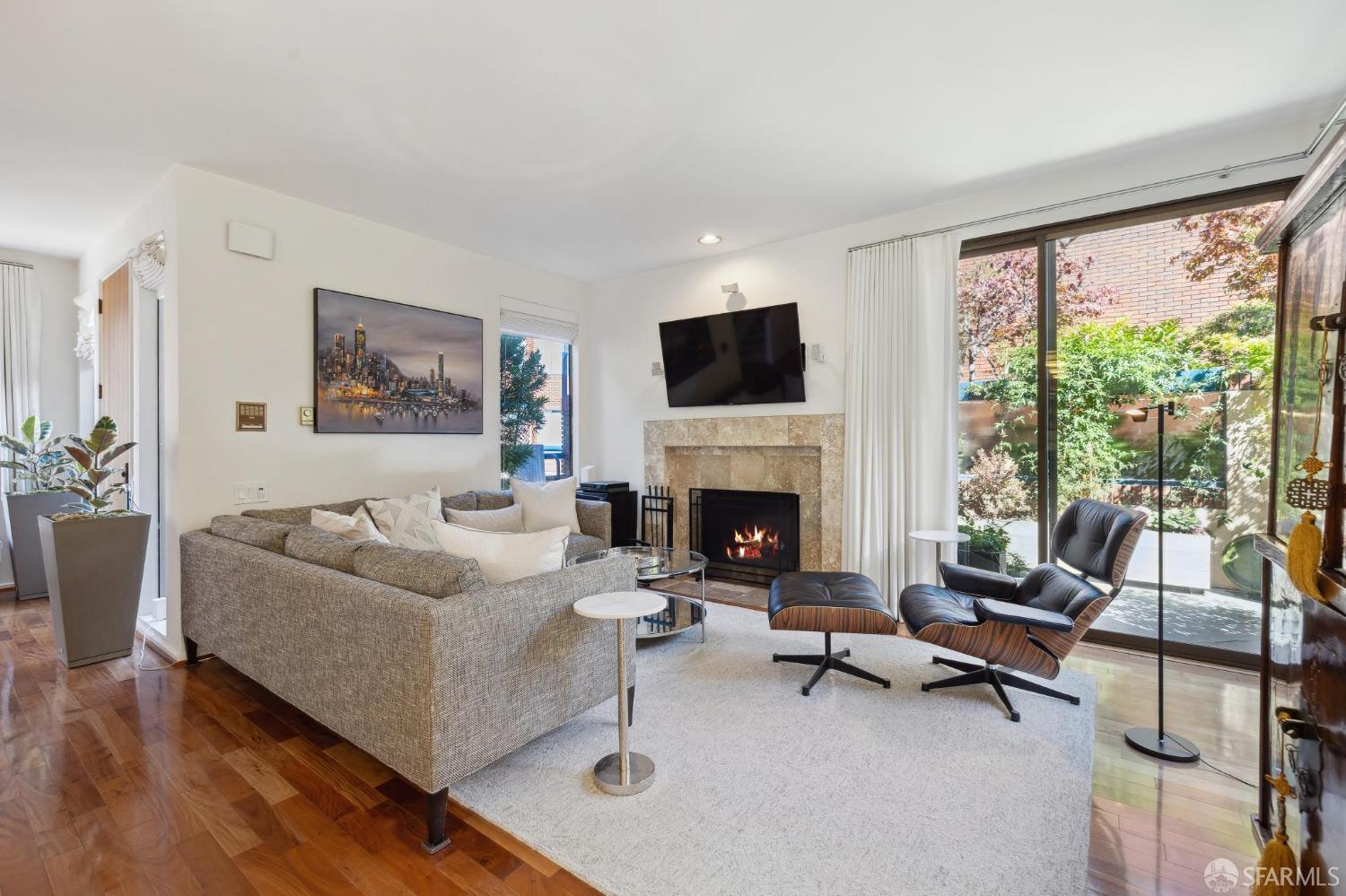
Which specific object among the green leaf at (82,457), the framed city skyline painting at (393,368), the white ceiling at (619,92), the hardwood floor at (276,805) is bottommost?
the hardwood floor at (276,805)

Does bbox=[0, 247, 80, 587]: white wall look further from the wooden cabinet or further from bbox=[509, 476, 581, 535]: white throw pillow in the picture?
the wooden cabinet

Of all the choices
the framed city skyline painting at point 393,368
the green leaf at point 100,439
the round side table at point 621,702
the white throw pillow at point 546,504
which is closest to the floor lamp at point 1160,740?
the round side table at point 621,702

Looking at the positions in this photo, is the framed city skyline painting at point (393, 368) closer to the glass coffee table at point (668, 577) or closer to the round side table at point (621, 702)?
the glass coffee table at point (668, 577)

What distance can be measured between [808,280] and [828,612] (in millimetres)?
2583

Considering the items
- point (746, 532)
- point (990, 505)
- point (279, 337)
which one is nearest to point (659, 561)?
point (746, 532)

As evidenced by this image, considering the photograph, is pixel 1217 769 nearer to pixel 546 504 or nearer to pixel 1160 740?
pixel 1160 740

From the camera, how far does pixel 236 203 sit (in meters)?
3.18

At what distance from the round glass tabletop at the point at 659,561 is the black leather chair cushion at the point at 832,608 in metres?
0.60

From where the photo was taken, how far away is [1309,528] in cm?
111

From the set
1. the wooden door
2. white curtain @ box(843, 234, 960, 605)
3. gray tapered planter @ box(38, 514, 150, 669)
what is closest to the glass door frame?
white curtain @ box(843, 234, 960, 605)

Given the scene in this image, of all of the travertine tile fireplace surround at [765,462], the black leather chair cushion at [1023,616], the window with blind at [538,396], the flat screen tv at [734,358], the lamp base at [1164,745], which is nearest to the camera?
the lamp base at [1164,745]

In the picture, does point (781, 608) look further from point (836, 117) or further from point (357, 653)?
point (836, 117)

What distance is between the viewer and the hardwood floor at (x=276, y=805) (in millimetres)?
1545

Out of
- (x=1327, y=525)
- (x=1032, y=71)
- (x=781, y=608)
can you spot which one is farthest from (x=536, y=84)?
(x=1327, y=525)
